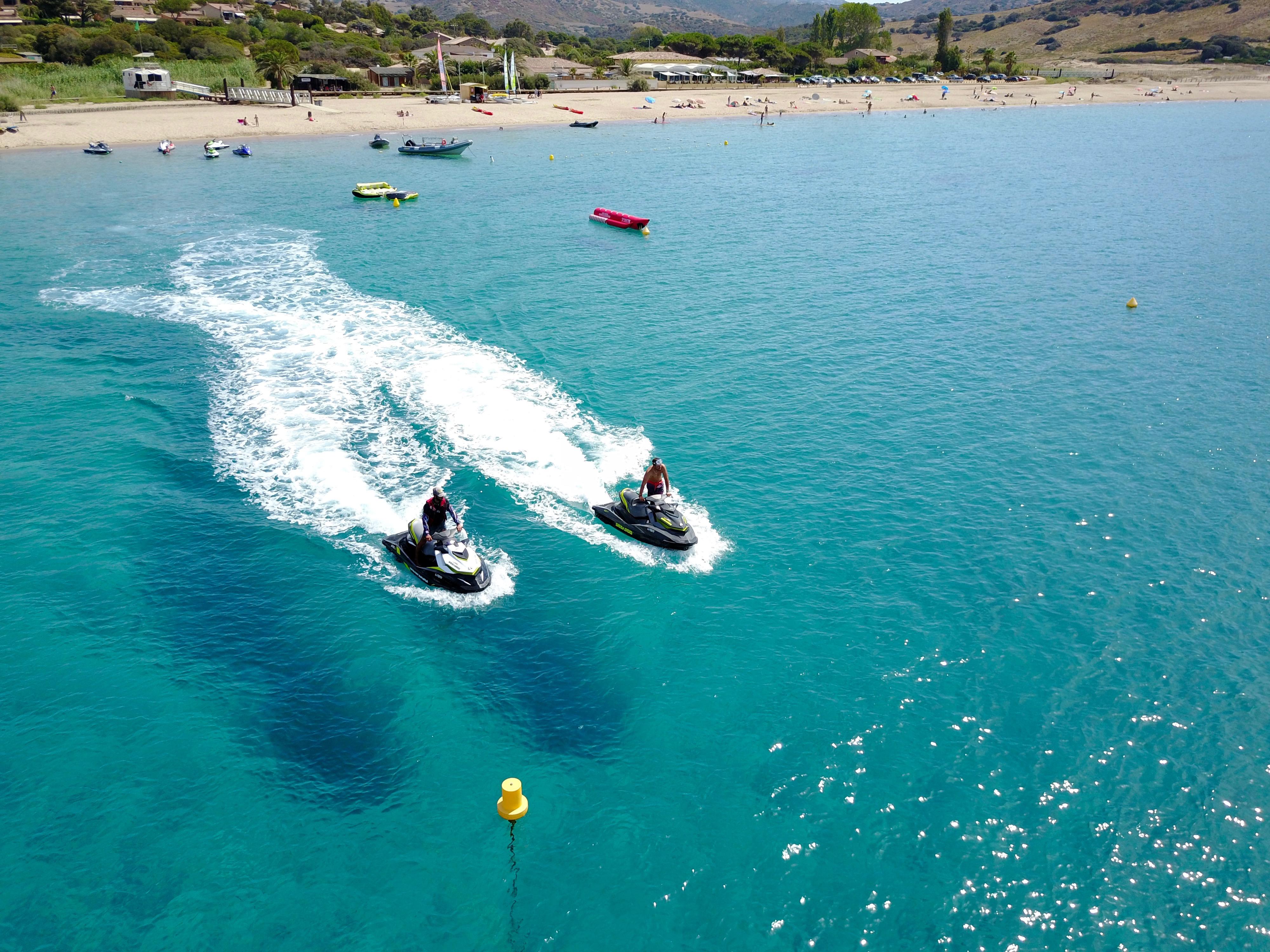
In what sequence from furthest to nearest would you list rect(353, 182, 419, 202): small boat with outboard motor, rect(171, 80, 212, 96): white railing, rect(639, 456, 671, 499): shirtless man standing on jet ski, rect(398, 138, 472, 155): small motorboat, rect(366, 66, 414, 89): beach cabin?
rect(366, 66, 414, 89): beach cabin < rect(171, 80, 212, 96): white railing < rect(398, 138, 472, 155): small motorboat < rect(353, 182, 419, 202): small boat with outboard motor < rect(639, 456, 671, 499): shirtless man standing on jet ski

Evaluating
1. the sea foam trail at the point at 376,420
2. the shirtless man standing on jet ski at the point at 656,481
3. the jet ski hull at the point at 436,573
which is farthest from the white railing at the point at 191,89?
the shirtless man standing on jet ski at the point at 656,481

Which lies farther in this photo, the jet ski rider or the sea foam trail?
the sea foam trail

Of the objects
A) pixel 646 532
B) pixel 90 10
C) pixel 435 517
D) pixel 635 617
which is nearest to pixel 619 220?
pixel 646 532

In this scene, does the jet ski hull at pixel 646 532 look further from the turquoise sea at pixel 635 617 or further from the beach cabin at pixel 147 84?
the beach cabin at pixel 147 84

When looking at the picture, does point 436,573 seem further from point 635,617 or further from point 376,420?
point 376,420

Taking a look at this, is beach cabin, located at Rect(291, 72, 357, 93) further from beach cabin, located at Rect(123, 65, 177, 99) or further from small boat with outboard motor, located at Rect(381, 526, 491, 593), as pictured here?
small boat with outboard motor, located at Rect(381, 526, 491, 593)

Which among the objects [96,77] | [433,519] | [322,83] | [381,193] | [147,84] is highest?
[322,83]

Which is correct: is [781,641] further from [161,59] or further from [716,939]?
[161,59]

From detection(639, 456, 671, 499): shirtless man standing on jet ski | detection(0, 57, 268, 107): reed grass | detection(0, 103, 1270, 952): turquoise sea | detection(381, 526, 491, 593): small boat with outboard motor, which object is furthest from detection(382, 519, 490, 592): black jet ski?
detection(0, 57, 268, 107): reed grass

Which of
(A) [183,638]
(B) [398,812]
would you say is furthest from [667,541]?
(A) [183,638]
